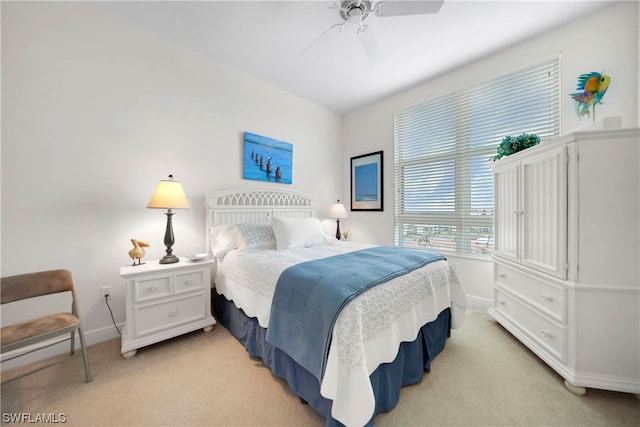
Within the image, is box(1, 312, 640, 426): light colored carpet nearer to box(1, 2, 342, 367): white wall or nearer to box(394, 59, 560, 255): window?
box(1, 2, 342, 367): white wall

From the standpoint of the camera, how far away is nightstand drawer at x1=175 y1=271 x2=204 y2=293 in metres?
2.11

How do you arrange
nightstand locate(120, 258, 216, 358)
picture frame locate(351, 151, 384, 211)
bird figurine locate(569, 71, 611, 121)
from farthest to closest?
picture frame locate(351, 151, 384, 211) → bird figurine locate(569, 71, 611, 121) → nightstand locate(120, 258, 216, 358)

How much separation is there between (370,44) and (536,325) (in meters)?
2.68

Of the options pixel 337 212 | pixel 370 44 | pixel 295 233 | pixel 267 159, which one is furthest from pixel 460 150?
pixel 267 159

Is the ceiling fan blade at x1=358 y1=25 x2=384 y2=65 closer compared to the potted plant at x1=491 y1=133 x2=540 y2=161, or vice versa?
the ceiling fan blade at x1=358 y1=25 x2=384 y2=65

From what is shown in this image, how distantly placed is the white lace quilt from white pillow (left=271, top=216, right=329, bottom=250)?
0.44ft

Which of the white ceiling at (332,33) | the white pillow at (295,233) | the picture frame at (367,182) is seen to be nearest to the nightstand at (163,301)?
the white pillow at (295,233)

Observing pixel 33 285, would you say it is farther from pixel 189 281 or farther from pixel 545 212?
pixel 545 212

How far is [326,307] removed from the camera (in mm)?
1250

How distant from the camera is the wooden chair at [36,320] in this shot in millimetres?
1388

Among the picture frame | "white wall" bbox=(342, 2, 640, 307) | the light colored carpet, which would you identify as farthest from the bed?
the picture frame

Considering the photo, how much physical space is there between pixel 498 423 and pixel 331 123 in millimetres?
4112

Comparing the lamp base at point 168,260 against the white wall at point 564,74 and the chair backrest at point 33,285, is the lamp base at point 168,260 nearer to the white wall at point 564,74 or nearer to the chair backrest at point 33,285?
the chair backrest at point 33,285

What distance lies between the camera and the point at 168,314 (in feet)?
6.76
